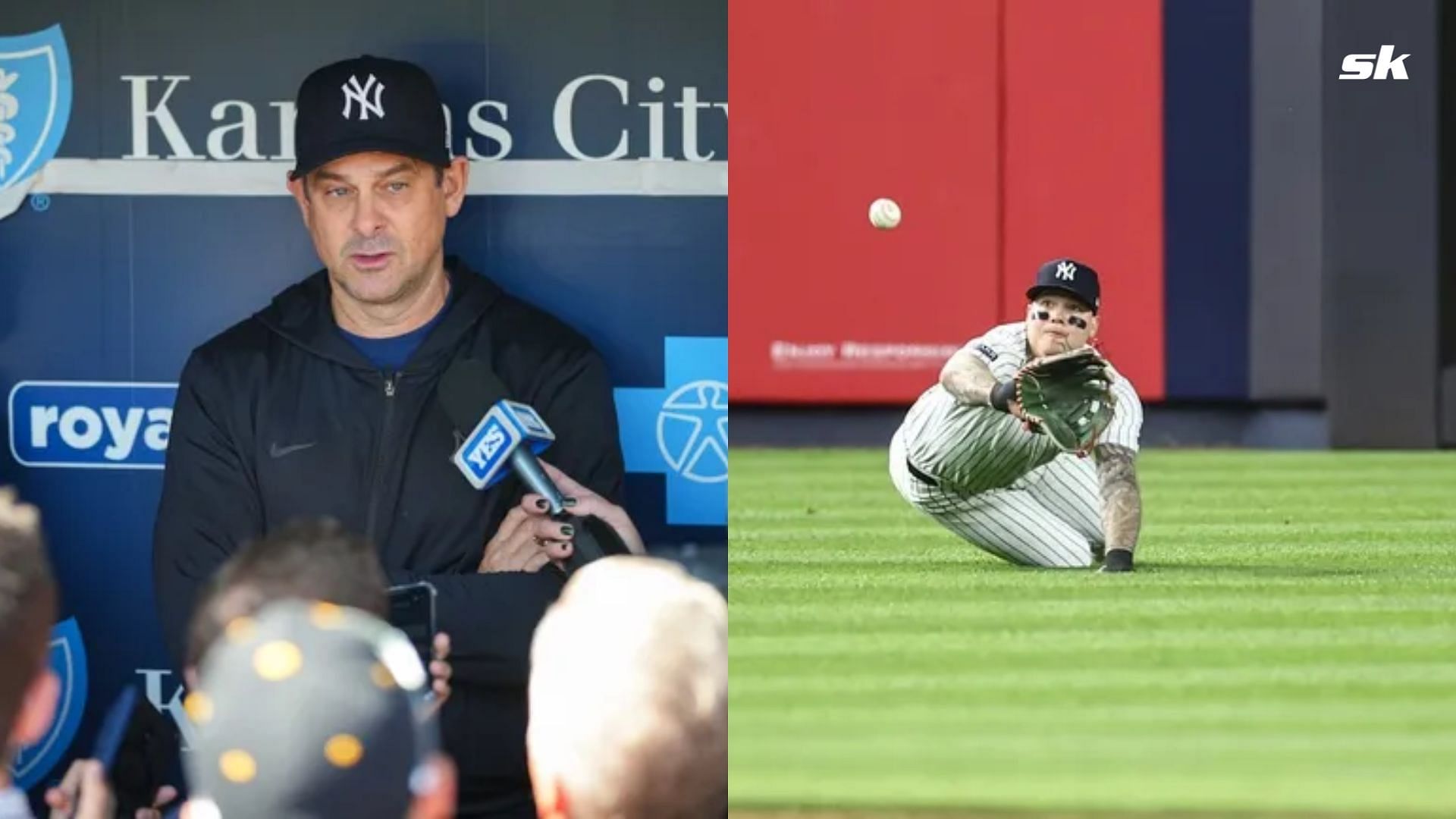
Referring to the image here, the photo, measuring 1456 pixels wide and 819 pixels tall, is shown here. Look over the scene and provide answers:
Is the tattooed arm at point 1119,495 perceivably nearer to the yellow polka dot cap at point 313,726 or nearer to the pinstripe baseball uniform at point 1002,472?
the pinstripe baseball uniform at point 1002,472

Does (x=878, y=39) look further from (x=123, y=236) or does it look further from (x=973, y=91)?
(x=123, y=236)

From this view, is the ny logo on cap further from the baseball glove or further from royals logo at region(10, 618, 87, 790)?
the baseball glove

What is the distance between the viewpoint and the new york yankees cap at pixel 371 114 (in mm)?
3609

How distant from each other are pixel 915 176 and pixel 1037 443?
11.6 ft

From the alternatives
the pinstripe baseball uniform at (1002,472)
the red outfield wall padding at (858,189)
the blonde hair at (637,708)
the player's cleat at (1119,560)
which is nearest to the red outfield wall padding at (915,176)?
the red outfield wall padding at (858,189)

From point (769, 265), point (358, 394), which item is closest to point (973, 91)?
point (769, 265)

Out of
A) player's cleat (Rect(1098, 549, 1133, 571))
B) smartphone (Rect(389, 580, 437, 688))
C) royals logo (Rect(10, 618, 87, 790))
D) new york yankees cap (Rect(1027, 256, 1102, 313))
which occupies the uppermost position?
new york yankees cap (Rect(1027, 256, 1102, 313))

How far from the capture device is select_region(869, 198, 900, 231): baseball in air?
483 inches

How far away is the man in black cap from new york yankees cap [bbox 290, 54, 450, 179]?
29mm

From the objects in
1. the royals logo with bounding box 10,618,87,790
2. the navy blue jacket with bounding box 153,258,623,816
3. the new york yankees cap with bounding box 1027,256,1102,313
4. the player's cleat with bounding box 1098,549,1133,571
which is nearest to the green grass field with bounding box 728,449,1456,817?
the player's cleat with bounding box 1098,549,1133,571

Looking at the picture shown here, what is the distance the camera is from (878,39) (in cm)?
1219

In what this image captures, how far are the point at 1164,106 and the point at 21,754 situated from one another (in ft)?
30.9

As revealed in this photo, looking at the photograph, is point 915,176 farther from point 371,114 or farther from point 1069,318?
point 371,114

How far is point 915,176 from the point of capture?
12.2m
